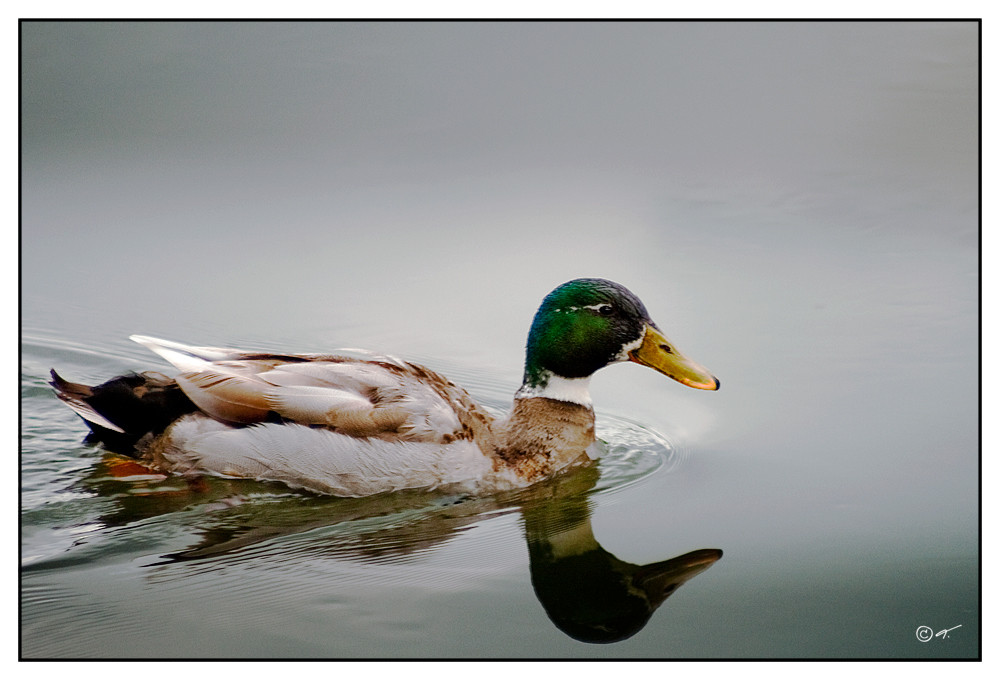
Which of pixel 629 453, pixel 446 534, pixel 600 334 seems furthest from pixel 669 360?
pixel 446 534

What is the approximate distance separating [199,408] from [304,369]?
495 mm

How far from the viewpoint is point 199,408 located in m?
5.82

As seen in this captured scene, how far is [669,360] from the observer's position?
20.0 ft

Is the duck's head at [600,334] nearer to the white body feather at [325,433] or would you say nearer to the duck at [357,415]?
the duck at [357,415]

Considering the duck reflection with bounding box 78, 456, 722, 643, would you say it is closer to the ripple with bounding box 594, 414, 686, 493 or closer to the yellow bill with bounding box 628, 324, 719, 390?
the ripple with bounding box 594, 414, 686, 493

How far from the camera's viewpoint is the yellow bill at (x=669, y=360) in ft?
19.8

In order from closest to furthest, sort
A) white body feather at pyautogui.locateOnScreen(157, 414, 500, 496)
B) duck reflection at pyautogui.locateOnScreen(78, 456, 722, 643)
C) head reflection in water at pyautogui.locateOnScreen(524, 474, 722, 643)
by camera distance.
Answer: head reflection in water at pyautogui.locateOnScreen(524, 474, 722, 643), duck reflection at pyautogui.locateOnScreen(78, 456, 722, 643), white body feather at pyautogui.locateOnScreen(157, 414, 500, 496)

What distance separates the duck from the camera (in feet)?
18.8

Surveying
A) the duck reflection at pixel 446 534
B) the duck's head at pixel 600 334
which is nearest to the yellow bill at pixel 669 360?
the duck's head at pixel 600 334

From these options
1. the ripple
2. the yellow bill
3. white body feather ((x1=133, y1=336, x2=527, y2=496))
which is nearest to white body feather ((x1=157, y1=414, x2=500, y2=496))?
white body feather ((x1=133, y1=336, x2=527, y2=496))

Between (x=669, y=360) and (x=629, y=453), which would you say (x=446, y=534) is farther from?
(x=669, y=360)

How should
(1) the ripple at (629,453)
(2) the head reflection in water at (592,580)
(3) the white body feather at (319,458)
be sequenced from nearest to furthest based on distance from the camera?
(2) the head reflection in water at (592,580) → (3) the white body feather at (319,458) → (1) the ripple at (629,453)

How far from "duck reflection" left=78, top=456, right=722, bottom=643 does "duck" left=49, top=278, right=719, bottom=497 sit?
0.11 metres

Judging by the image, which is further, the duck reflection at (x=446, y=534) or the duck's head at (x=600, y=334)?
the duck's head at (x=600, y=334)
